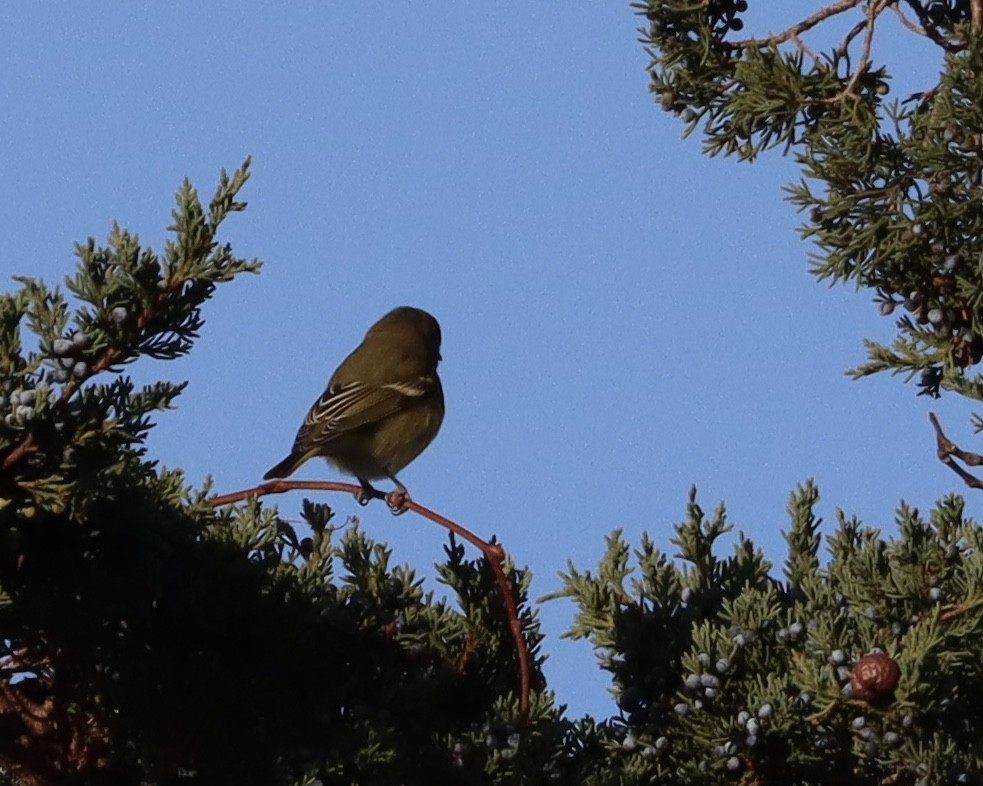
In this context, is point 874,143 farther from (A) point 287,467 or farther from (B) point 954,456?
(A) point 287,467

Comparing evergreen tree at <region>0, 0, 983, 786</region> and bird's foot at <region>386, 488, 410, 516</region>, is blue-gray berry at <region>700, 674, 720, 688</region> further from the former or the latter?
bird's foot at <region>386, 488, 410, 516</region>

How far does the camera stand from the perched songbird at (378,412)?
6.53m

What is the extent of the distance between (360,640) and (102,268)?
1055mm

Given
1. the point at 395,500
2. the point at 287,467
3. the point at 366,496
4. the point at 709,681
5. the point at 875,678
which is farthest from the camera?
the point at 287,467

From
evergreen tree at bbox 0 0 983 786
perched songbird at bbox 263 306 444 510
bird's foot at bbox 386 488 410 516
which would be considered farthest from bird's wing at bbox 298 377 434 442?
evergreen tree at bbox 0 0 983 786

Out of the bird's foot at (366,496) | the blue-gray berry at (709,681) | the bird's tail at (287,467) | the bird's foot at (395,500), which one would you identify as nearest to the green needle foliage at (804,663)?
the blue-gray berry at (709,681)

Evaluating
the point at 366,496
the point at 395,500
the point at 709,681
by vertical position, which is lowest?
the point at 709,681

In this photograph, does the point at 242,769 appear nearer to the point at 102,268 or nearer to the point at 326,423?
the point at 102,268

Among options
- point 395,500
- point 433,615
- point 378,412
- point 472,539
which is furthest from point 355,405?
point 472,539

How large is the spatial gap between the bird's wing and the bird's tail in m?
0.11

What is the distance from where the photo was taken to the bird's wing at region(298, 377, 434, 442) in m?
6.57

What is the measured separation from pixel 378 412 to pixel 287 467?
0.80 meters

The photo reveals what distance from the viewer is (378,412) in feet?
22.7

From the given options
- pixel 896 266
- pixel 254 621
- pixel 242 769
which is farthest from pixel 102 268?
pixel 896 266
